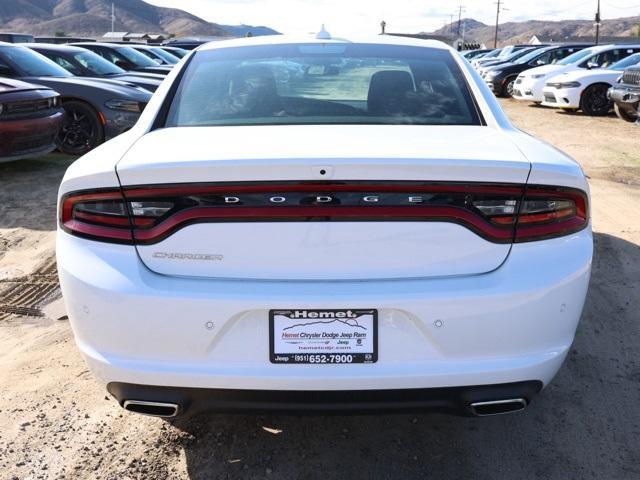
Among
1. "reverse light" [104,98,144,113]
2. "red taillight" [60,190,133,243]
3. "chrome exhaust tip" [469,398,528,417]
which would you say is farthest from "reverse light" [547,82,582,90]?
"red taillight" [60,190,133,243]

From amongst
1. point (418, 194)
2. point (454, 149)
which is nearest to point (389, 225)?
point (418, 194)

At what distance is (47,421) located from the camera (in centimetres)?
306

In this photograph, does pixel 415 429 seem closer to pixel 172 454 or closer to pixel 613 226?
pixel 172 454

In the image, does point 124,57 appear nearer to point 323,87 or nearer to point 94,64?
point 94,64

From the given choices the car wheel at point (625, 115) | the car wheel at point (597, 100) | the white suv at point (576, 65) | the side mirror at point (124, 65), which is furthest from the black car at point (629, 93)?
the side mirror at point (124, 65)

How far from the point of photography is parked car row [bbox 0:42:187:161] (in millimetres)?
7930

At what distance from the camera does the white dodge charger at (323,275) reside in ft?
7.38

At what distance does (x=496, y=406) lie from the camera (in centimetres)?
241

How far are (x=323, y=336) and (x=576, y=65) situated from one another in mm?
17957

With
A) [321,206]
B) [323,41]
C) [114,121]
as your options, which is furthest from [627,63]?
[321,206]

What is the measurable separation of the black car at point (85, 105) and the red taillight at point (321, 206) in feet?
24.3

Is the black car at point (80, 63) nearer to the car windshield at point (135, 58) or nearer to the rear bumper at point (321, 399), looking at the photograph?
the car windshield at point (135, 58)

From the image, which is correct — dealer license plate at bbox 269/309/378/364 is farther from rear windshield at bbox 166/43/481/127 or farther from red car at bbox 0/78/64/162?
red car at bbox 0/78/64/162

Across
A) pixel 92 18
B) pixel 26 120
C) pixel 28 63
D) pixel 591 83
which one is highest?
pixel 92 18
